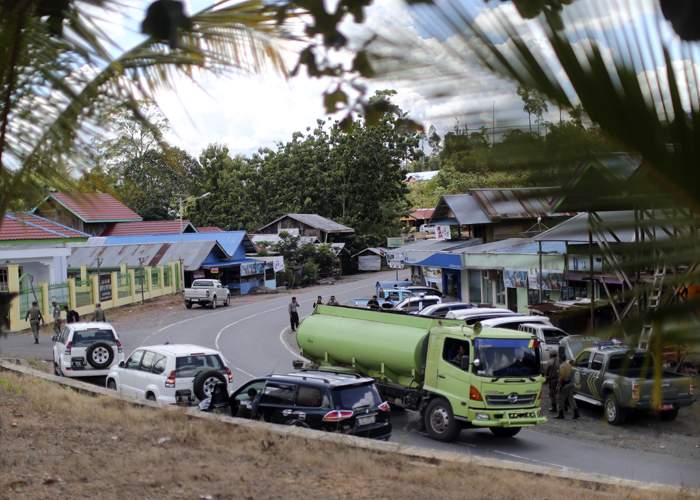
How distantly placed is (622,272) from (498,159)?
0.37m

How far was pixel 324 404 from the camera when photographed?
12039mm

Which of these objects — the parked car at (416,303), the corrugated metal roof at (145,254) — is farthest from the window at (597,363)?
the corrugated metal roof at (145,254)

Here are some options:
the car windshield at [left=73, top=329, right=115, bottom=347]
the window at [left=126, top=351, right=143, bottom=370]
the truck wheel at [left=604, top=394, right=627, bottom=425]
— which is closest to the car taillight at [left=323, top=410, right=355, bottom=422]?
the truck wheel at [left=604, top=394, right=627, bottom=425]

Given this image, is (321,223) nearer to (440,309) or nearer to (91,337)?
(440,309)

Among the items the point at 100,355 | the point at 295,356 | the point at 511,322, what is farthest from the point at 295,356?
the point at 511,322

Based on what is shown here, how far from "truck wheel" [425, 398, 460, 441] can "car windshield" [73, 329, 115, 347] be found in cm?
938

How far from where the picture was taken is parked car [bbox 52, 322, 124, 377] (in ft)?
60.9

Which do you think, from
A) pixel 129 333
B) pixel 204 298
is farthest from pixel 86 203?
pixel 204 298

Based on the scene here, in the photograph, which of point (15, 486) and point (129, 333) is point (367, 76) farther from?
point (129, 333)

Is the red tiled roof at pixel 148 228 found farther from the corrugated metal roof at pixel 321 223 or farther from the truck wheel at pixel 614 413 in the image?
the truck wheel at pixel 614 413

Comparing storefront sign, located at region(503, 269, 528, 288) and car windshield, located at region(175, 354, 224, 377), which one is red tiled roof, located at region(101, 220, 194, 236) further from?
car windshield, located at region(175, 354, 224, 377)

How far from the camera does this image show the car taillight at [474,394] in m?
13.1

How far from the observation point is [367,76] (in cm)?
139

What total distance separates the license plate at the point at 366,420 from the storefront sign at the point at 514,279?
14741 mm
